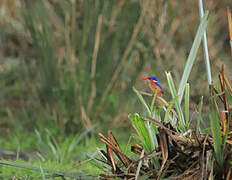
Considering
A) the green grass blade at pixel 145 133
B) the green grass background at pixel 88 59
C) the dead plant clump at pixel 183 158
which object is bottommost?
the dead plant clump at pixel 183 158

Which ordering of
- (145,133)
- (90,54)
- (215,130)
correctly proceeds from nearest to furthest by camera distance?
1. (215,130)
2. (145,133)
3. (90,54)

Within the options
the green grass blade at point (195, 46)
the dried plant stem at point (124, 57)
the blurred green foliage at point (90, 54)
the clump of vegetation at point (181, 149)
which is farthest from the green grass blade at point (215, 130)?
the dried plant stem at point (124, 57)

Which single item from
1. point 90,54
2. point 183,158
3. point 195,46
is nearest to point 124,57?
point 90,54

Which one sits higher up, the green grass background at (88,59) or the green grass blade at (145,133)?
the green grass background at (88,59)

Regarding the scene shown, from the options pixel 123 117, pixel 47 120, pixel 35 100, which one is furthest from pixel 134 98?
pixel 35 100

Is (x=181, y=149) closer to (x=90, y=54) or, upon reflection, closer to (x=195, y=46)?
(x=195, y=46)

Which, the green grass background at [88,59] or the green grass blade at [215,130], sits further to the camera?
the green grass background at [88,59]

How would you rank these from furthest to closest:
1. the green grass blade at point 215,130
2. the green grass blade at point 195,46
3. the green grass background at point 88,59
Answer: the green grass background at point 88,59
the green grass blade at point 195,46
the green grass blade at point 215,130

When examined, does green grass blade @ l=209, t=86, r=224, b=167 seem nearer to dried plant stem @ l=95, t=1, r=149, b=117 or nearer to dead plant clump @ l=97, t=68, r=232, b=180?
dead plant clump @ l=97, t=68, r=232, b=180

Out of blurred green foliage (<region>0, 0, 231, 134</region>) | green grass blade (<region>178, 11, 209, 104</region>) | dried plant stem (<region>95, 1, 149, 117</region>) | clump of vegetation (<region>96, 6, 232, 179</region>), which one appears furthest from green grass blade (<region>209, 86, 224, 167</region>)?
dried plant stem (<region>95, 1, 149, 117</region>)

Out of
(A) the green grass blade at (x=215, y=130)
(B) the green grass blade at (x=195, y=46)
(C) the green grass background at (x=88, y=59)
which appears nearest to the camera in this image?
(A) the green grass blade at (x=215, y=130)

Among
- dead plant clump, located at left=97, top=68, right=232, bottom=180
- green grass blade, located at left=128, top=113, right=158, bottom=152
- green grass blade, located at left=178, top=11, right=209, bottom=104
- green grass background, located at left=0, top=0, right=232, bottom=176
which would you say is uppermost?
green grass background, located at left=0, top=0, right=232, bottom=176

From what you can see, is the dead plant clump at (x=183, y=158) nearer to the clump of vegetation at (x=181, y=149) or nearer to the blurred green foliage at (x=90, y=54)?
the clump of vegetation at (x=181, y=149)

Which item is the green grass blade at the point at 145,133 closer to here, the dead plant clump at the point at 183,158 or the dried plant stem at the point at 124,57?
the dead plant clump at the point at 183,158
